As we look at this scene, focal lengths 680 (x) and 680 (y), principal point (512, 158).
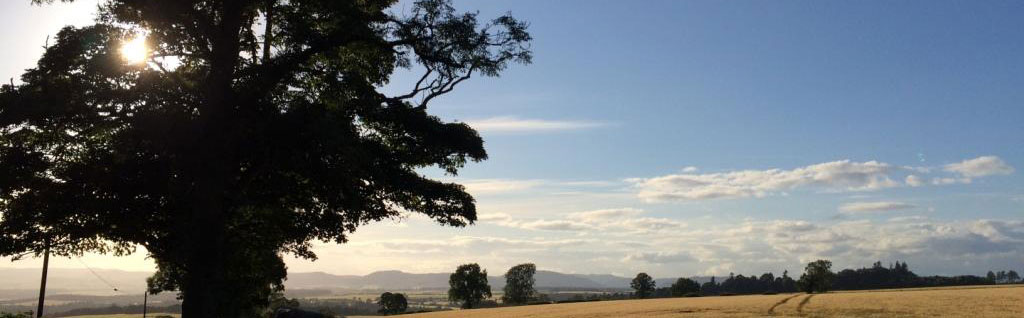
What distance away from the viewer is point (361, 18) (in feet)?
69.5

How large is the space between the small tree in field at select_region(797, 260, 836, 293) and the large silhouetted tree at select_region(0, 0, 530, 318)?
120 metres

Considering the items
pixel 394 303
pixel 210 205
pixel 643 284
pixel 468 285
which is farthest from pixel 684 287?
pixel 210 205

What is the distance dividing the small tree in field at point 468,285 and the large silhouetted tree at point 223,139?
308 feet

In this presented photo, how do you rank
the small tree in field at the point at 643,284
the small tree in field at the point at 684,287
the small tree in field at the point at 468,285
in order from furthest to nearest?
the small tree in field at the point at 643,284
the small tree in field at the point at 684,287
the small tree in field at the point at 468,285

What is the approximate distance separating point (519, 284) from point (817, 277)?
2179 inches

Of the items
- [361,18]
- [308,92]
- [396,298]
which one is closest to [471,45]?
[361,18]

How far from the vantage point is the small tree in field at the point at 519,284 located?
13000 cm

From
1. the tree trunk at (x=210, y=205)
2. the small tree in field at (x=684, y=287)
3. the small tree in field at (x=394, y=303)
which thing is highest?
the tree trunk at (x=210, y=205)

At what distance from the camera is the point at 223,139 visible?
18.6 m

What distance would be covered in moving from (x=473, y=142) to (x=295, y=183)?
5.78m

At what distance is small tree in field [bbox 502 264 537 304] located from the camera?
427 ft

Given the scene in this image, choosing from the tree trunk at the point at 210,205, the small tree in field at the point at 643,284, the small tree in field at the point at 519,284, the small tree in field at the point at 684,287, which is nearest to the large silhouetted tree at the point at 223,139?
the tree trunk at the point at 210,205

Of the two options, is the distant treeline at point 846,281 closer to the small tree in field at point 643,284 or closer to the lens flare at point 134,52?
the small tree in field at point 643,284

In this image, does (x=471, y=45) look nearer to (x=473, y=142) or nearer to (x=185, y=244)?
(x=473, y=142)
